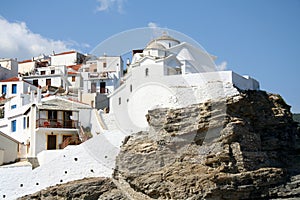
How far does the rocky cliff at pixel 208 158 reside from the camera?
2508 centimetres

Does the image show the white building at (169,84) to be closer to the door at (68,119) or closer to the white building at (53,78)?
the door at (68,119)

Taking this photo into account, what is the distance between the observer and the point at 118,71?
152 feet

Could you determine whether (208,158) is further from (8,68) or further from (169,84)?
(8,68)

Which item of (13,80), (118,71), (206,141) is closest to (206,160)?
(206,141)

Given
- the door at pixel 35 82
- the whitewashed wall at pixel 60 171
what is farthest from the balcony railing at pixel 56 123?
the door at pixel 35 82

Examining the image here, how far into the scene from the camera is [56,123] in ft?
109

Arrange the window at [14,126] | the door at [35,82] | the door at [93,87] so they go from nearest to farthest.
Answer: the window at [14,126] < the door at [93,87] < the door at [35,82]

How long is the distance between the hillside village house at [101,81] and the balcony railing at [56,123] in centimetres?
676

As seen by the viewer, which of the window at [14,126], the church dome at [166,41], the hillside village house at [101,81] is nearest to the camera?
the window at [14,126]

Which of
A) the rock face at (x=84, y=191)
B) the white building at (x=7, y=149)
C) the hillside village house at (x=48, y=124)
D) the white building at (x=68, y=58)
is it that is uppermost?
the white building at (x=68, y=58)

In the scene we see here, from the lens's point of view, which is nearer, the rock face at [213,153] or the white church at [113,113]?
the rock face at [213,153]

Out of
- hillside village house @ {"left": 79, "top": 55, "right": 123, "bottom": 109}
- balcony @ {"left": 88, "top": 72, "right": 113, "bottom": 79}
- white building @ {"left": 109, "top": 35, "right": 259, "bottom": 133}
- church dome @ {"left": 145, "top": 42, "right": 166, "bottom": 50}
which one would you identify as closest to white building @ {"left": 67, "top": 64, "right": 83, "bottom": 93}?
hillside village house @ {"left": 79, "top": 55, "right": 123, "bottom": 109}

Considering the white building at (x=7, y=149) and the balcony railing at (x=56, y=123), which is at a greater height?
the balcony railing at (x=56, y=123)

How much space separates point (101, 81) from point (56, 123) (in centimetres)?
1300
